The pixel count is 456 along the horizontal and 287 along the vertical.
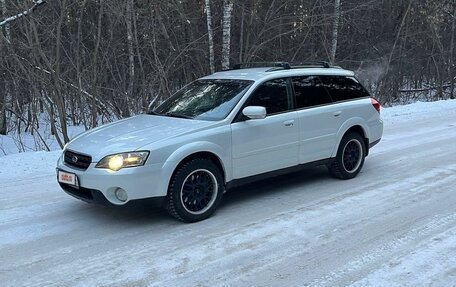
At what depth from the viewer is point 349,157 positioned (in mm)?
6770

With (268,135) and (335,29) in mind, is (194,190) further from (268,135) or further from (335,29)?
(335,29)

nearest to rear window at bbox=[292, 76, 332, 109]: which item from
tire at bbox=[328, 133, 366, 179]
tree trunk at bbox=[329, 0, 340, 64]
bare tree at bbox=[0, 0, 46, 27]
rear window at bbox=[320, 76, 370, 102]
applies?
rear window at bbox=[320, 76, 370, 102]

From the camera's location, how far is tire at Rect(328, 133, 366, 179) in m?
6.62

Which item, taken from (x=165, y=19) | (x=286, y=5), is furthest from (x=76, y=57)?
(x=286, y=5)

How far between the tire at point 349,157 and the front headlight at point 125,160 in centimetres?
294

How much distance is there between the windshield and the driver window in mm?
161

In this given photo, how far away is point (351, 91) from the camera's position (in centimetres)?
690

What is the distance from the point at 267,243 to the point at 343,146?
8.62 feet

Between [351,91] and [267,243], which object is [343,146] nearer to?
[351,91]

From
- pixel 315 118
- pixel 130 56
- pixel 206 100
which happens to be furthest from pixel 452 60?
pixel 206 100

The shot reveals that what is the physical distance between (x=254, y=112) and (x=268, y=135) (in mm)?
453

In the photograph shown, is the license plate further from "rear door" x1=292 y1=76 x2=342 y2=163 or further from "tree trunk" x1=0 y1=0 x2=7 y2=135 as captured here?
"tree trunk" x1=0 y1=0 x2=7 y2=135

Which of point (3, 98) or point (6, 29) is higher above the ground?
point (6, 29)

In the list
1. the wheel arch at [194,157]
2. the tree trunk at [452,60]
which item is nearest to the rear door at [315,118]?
the wheel arch at [194,157]
